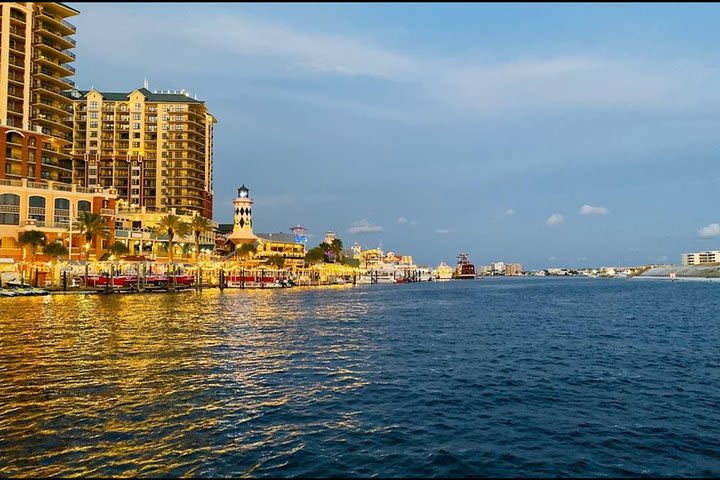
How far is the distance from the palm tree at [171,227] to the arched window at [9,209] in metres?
33.5

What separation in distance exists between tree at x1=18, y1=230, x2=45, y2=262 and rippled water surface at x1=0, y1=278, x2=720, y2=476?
57.8 meters

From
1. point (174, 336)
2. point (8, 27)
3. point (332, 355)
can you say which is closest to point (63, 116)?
point (8, 27)

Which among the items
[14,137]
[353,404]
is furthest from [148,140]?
[353,404]

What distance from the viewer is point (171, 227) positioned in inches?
4963

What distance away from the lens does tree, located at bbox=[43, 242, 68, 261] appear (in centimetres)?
9464

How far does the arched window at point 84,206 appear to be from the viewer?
109 m

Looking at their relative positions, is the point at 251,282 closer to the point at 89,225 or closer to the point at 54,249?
the point at 89,225

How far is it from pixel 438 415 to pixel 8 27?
12958 centimetres

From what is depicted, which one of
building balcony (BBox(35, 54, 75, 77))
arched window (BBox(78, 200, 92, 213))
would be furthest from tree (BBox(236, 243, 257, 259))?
building balcony (BBox(35, 54, 75, 77))

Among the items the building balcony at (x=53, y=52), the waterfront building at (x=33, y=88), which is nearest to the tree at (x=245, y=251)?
the waterfront building at (x=33, y=88)

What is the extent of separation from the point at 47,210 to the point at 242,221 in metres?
86.5

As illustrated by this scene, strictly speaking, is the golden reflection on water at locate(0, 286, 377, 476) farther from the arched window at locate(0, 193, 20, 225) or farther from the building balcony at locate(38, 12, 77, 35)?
the building balcony at locate(38, 12, 77, 35)

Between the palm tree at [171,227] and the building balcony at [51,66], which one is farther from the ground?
the building balcony at [51,66]

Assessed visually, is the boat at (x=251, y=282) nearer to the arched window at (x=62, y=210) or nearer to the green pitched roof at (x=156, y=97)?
the arched window at (x=62, y=210)
